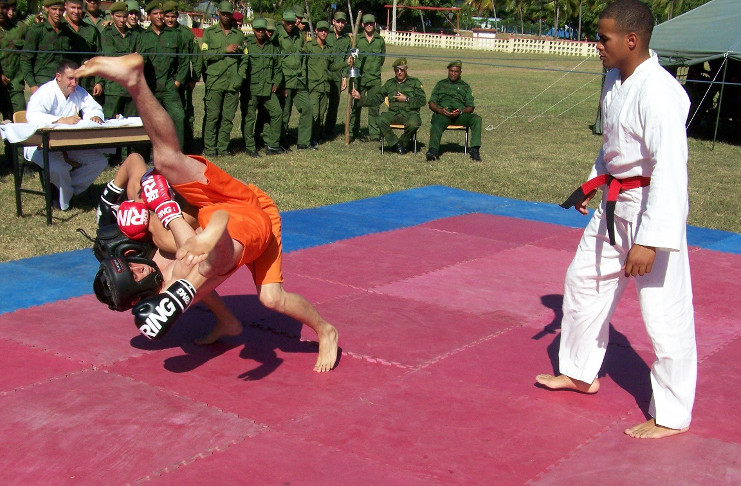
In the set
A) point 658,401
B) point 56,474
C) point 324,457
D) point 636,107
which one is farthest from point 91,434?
point 636,107

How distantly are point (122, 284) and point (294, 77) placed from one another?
8816 millimetres

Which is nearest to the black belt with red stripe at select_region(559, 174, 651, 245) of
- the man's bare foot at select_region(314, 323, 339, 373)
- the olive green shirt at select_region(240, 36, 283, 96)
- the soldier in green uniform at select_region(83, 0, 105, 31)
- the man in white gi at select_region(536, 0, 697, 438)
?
the man in white gi at select_region(536, 0, 697, 438)

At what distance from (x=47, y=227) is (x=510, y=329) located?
15.4 feet

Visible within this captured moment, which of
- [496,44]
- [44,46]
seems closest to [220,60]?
[44,46]

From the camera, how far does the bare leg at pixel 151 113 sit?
12.3 ft

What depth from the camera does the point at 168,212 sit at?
4.02 m

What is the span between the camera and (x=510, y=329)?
531 cm

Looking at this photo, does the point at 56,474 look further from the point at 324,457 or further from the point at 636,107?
the point at 636,107

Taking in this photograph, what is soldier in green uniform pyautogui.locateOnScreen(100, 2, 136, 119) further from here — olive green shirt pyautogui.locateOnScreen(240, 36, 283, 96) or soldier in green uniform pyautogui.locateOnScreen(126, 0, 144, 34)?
olive green shirt pyautogui.locateOnScreen(240, 36, 283, 96)

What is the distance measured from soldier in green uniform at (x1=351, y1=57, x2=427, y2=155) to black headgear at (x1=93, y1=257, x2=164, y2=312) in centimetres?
842

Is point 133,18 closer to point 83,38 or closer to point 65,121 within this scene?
point 83,38

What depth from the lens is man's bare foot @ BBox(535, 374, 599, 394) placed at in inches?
169

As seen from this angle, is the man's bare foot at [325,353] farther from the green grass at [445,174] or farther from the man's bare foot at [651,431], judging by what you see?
the green grass at [445,174]

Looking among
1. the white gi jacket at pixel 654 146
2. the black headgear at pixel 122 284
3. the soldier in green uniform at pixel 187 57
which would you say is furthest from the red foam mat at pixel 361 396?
the soldier in green uniform at pixel 187 57
